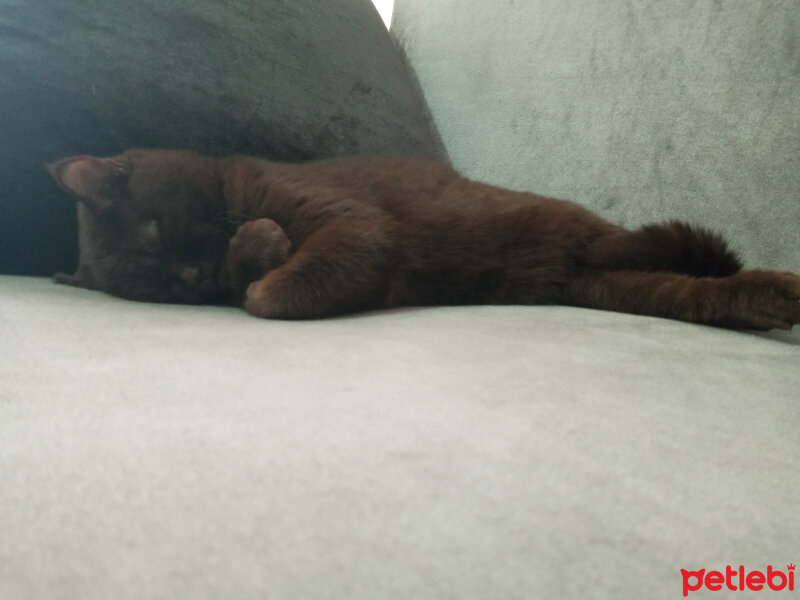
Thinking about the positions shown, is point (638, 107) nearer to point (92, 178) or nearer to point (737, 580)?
point (92, 178)

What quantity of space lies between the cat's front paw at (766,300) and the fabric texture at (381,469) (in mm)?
224

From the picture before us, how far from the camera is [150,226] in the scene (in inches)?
50.7

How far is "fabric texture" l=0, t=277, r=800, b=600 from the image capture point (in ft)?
1.20

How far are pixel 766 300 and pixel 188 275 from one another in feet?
3.14

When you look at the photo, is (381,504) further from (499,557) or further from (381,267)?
(381,267)

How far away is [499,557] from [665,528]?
0.12 m

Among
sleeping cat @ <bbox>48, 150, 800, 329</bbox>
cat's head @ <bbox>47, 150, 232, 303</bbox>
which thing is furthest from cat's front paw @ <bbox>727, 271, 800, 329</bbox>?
cat's head @ <bbox>47, 150, 232, 303</bbox>

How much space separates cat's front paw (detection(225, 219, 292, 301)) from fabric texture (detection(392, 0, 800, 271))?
719mm

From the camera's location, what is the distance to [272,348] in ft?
2.61

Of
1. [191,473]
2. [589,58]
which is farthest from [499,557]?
[589,58]

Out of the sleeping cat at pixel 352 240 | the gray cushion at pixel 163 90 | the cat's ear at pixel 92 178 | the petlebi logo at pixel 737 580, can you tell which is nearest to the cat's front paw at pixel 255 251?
the sleeping cat at pixel 352 240

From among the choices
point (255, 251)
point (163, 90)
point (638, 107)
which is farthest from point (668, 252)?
point (163, 90)

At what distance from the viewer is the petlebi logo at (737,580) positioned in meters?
0.37

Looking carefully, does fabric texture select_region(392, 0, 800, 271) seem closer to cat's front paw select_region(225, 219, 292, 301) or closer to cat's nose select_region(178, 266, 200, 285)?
cat's front paw select_region(225, 219, 292, 301)
